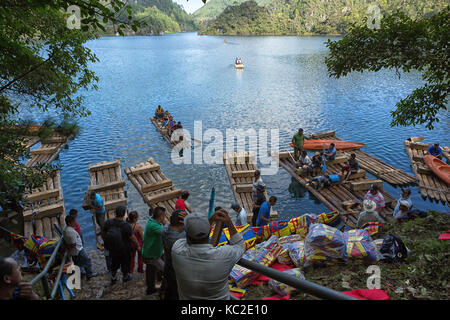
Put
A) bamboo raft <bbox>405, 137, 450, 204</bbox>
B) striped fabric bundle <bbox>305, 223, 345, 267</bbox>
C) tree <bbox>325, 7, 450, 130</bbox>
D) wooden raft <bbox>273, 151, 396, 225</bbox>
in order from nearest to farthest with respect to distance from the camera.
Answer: striped fabric bundle <bbox>305, 223, 345, 267</bbox>
tree <bbox>325, 7, 450, 130</bbox>
wooden raft <bbox>273, 151, 396, 225</bbox>
bamboo raft <bbox>405, 137, 450, 204</bbox>

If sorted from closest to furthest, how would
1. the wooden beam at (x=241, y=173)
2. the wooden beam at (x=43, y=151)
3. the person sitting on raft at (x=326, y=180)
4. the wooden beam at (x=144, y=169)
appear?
1. the person sitting on raft at (x=326, y=180)
2. the wooden beam at (x=241, y=173)
3. the wooden beam at (x=144, y=169)
4. the wooden beam at (x=43, y=151)

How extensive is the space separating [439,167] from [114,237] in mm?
15686

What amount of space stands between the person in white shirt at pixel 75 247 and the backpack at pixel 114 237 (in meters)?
0.96

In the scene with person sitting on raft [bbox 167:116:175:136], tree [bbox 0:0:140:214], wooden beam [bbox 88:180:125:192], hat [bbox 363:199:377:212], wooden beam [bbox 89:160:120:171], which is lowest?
wooden beam [bbox 88:180:125:192]

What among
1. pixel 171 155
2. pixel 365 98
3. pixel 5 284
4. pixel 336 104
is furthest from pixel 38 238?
pixel 365 98

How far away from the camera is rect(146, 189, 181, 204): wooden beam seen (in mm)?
12467

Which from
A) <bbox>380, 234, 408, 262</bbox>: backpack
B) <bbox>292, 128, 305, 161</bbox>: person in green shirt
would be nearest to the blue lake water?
<bbox>292, 128, 305, 161</bbox>: person in green shirt

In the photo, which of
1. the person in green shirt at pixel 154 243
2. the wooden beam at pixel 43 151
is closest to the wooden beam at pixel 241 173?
the person in green shirt at pixel 154 243

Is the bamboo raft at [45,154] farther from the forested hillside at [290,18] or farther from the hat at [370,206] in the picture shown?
the forested hillside at [290,18]

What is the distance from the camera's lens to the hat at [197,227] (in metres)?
3.01

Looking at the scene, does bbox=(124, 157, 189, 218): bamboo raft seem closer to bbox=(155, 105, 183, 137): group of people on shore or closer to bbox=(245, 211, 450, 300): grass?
bbox=(155, 105, 183, 137): group of people on shore

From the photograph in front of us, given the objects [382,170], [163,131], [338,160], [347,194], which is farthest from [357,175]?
[163,131]

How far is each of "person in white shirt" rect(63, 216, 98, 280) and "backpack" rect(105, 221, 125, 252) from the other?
959mm

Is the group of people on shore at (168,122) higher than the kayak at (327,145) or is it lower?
higher
